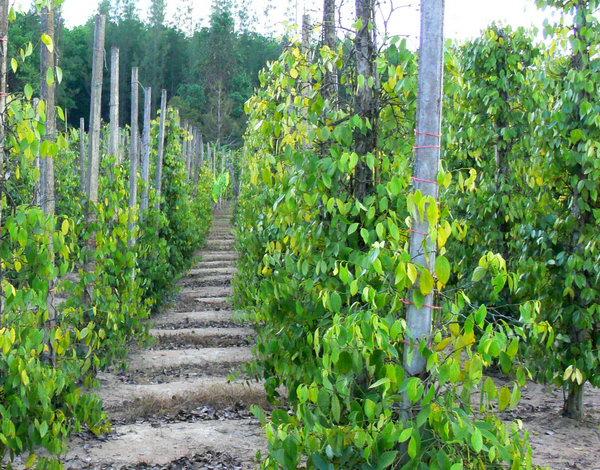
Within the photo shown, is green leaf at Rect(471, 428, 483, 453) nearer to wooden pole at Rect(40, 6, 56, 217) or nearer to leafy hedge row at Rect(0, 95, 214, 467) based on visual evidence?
leafy hedge row at Rect(0, 95, 214, 467)

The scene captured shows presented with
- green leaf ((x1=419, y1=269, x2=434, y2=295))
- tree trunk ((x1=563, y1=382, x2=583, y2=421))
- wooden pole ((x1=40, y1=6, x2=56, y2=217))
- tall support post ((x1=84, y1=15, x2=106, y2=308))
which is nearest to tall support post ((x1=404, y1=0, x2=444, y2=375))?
green leaf ((x1=419, y1=269, x2=434, y2=295))

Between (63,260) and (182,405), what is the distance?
2.83m

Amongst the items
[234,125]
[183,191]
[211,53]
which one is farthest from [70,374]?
[211,53]

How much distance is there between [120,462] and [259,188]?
650cm

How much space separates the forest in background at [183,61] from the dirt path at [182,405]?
3177cm

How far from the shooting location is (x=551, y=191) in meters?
7.07

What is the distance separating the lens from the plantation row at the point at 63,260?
4.00 metres

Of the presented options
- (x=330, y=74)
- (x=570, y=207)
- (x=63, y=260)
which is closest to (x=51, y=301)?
(x=63, y=260)

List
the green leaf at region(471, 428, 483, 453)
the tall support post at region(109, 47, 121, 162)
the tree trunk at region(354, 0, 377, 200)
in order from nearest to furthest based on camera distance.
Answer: the green leaf at region(471, 428, 483, 453)
the tree trunk at region(354, 0, 377, 200)
the tall support post at region(109, 47, 121, 162)

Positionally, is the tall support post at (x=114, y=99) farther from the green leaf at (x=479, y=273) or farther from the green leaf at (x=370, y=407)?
the green leaf at (x=370, y=407)

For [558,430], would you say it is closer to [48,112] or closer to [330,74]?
[330,74]

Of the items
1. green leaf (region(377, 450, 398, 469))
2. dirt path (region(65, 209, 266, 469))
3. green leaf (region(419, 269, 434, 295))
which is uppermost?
green leaf (region(419, 269, 434, 295))

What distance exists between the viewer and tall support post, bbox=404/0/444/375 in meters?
3.50

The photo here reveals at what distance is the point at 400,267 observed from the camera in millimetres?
3273
